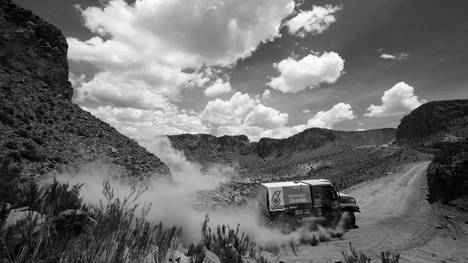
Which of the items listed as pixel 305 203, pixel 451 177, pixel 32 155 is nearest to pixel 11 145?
pixel 32 155

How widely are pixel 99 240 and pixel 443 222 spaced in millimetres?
18165

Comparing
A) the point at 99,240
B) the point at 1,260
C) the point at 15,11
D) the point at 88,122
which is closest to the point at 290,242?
the point at 99,240

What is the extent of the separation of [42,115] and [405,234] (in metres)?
32.2

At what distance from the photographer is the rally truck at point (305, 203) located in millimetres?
14312

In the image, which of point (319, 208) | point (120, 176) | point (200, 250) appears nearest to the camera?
point (200, 250)

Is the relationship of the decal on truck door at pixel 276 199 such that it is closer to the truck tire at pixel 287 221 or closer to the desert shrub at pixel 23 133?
the truck tire at pixel 287 221

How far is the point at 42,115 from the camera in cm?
2739

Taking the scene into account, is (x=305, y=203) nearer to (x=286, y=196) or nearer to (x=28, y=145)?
(x=286, y=196)

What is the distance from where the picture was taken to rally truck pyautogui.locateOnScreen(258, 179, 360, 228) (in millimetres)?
14312

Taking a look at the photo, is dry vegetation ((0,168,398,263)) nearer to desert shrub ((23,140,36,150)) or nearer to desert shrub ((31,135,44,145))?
desert shrub ((23,140,36,150))

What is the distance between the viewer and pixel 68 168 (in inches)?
895

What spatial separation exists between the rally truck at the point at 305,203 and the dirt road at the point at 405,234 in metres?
1.24

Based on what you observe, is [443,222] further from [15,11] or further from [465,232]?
[15,11]

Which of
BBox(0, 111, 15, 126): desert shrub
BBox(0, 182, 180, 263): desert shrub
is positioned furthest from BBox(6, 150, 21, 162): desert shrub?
BBox(0, 182, 180, 263): desert shrub
